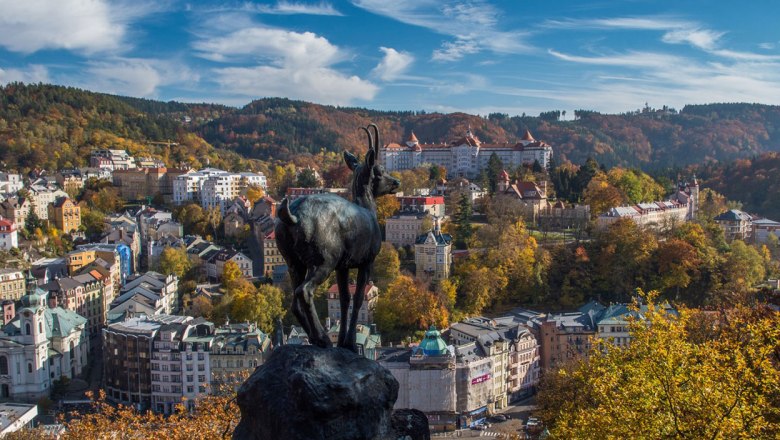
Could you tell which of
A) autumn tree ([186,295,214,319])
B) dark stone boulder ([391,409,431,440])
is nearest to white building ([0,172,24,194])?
autumn tree ([186,295,214,319])

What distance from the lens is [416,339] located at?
148 feet

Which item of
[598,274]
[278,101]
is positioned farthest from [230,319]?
[278,101]

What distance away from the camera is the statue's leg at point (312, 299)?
700cm

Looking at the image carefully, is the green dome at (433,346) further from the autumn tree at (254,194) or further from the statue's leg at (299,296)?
the autumn tree at (254,194)

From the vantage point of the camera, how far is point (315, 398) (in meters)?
6.46

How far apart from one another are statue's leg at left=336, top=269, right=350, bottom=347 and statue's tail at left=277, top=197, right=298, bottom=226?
1158 mm

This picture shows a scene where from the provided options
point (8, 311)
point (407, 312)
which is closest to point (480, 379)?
point (407, 312)

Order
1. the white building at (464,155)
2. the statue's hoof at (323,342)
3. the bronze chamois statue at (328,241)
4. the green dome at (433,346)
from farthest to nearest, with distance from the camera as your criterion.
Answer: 1. the white building at (464,155)
2. the green dome at (433,346)
3. the statue's hoof at (323,342)
4. the bronze chamois statue at (328,241)

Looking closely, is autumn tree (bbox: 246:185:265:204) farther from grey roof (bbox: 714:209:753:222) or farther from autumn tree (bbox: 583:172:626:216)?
grey roof (bbox: 714:209:753:222)

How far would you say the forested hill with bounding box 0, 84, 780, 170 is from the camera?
3703 inches

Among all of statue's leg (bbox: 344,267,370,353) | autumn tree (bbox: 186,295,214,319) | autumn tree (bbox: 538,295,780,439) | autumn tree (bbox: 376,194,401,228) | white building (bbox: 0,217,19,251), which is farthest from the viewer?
autumn tree (bbox: 376,194,401,228)

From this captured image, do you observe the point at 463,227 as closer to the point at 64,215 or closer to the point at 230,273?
the point at 230,273

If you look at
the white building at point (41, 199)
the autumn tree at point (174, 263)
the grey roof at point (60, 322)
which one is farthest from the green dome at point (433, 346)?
the white building at point (41, 199)

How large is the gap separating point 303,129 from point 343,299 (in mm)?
133016
